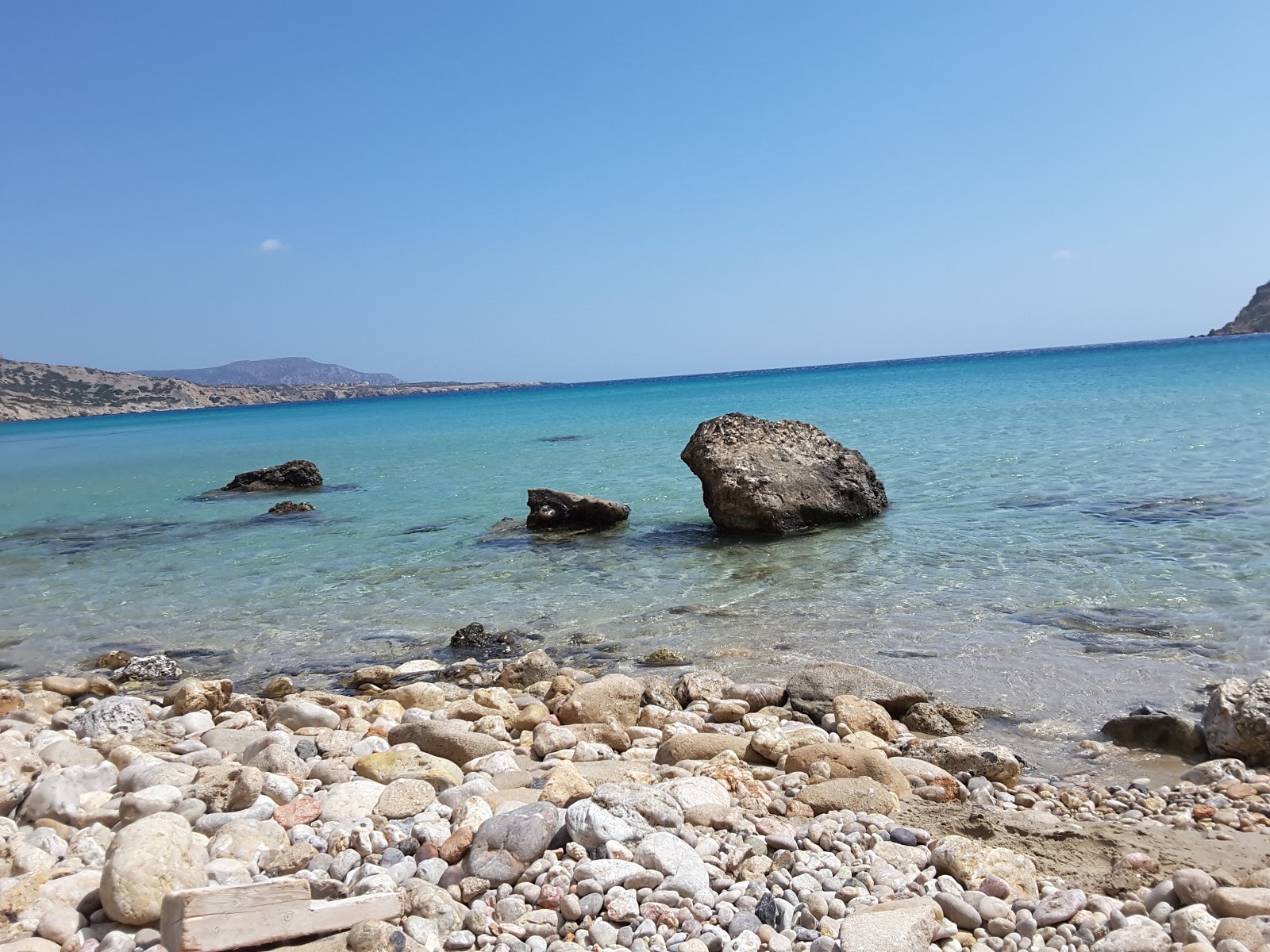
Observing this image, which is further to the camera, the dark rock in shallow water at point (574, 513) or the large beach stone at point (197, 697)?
the dark rock in shallow water at point (574, 513)

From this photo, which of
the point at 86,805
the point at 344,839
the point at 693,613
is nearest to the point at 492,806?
the point at 344,839

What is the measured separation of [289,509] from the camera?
57.2 ft

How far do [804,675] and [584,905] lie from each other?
134 inches

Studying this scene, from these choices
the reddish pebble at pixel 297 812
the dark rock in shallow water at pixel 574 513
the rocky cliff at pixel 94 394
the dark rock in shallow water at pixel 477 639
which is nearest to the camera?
the reddish pebble at pixel 297 812

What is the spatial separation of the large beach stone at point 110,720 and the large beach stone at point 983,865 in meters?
5.22

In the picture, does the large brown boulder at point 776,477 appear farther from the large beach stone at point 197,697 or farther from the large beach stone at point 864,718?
the large beach stone at point 197,697

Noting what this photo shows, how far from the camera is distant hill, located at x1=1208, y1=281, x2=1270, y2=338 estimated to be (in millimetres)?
137000

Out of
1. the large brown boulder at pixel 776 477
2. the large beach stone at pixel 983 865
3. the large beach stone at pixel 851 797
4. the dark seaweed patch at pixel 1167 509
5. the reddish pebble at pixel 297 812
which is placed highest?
the large brown boulder at pixel 776 477

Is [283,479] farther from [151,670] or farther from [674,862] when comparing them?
[674,862]

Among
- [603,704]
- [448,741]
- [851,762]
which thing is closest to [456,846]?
[448,741]

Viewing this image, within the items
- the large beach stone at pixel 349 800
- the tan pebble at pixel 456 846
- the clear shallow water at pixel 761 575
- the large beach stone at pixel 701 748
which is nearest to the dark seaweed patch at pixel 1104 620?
the clear shallow water at pixel 761 575

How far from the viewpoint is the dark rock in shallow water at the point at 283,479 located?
21.6 m

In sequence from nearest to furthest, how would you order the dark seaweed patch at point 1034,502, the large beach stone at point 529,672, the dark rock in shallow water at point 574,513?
the large beach stone at point 529,672 < the dark seaweed patch at point 1034,502 < the dark rock in shallow water at point 574,513

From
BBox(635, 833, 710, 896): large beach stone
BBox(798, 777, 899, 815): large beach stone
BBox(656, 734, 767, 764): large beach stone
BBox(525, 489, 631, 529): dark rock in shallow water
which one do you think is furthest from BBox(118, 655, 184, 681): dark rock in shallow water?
BBox(525, 489, 631, 529): dark rock in shallow water
